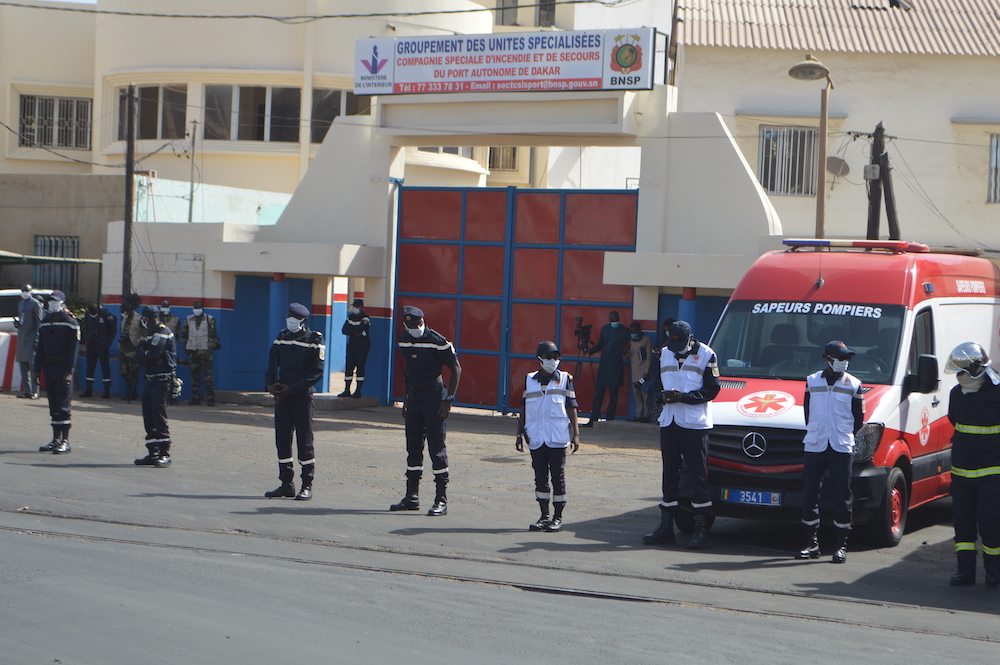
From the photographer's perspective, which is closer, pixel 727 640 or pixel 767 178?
pixel 727 640

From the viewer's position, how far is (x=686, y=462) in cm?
947

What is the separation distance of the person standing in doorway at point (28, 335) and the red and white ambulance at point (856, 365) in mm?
13618

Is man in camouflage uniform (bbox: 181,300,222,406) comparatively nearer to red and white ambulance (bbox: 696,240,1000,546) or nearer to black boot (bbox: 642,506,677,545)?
red and white ambulance (bbox: 696,240,1000,546)

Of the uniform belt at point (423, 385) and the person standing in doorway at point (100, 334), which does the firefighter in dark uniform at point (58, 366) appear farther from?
the person standing in doorway at point (100, 334)

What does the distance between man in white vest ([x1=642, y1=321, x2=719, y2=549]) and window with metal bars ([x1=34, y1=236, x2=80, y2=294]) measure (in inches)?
753

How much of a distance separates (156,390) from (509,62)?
857 centimetres

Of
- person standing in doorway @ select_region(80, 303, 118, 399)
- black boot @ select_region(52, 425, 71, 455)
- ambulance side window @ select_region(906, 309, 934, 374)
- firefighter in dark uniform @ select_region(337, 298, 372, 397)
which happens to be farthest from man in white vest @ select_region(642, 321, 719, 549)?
person standing in doorway @ select_region(80, 303, 118, 399)

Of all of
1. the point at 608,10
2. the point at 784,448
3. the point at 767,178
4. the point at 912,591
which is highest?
the point at 608,10

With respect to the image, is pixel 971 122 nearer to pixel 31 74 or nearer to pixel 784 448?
pixel 784 448

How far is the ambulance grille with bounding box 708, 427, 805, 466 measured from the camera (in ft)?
30.6

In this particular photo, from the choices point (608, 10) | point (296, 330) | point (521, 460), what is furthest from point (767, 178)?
point (296, 330)

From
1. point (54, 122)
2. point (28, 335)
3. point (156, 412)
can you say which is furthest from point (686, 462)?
point (54, 122)

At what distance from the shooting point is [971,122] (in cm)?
2691

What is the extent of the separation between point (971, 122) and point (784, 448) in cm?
2061
